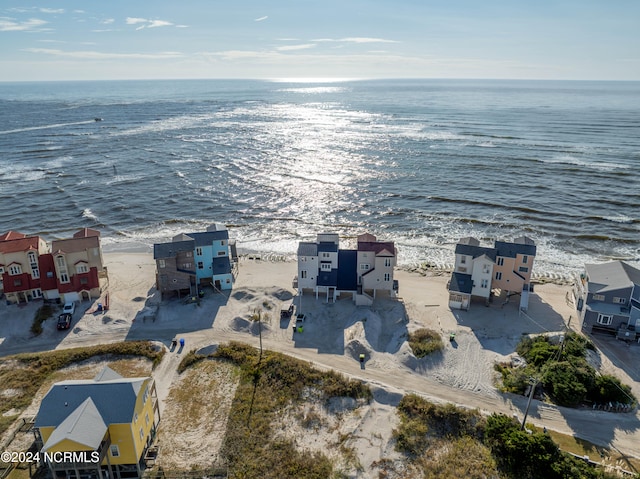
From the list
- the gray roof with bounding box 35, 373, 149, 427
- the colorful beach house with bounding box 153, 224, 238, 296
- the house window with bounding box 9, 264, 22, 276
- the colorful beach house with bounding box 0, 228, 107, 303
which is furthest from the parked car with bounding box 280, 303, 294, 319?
the house window with bounding box 9, 264, 22, 276

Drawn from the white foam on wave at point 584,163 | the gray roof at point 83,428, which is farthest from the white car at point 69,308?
the white foam on wave at point 584,163

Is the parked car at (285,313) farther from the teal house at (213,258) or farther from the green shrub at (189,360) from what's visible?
the green shrub at (189,360)

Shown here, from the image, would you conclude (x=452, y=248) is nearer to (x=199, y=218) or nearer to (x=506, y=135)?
(x=199, y=218)

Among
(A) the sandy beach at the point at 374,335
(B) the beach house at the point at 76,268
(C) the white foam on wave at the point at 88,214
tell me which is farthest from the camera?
(C) the white foam on wave at the point at 88,214

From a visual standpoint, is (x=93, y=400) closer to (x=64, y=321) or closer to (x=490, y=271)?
(x=64, y=321)

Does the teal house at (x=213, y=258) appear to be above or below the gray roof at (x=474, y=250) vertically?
below

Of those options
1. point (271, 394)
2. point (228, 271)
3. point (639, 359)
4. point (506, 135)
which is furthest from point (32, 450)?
point (506, 135)

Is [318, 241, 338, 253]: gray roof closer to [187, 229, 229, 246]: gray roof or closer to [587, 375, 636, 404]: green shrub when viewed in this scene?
[187, 229, 229, 246]: gray roof

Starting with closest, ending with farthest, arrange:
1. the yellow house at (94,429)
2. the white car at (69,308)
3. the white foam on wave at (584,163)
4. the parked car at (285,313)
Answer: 1. the yellow house at (94,429)
2. the parked car at (285,313)
3. the white car at (69,308)
4. the white foam on wave at (584,163)
